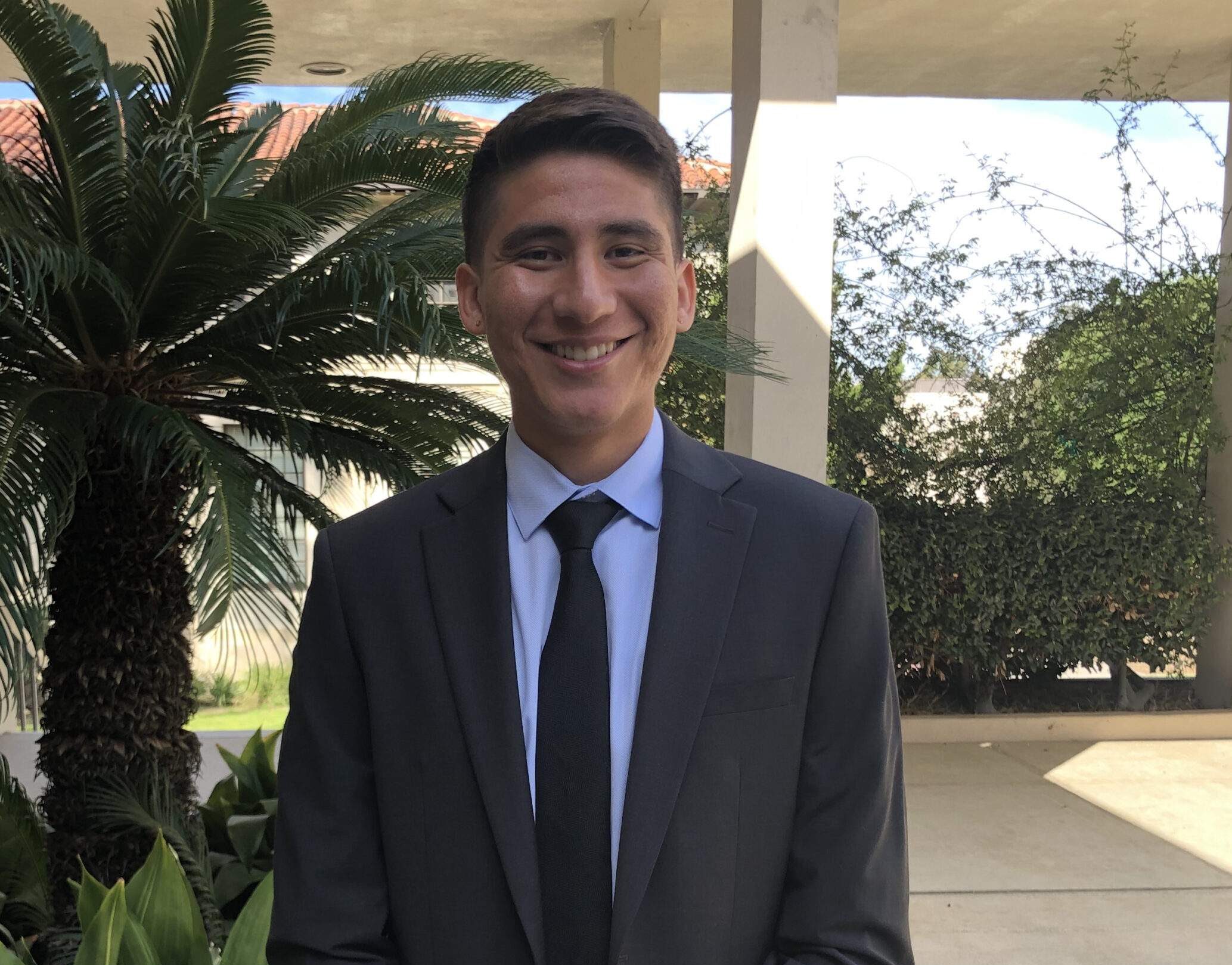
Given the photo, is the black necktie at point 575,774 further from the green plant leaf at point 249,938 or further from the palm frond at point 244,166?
the palm frond at point 244,166

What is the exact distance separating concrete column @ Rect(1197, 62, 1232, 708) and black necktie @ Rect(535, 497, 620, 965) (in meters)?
8.26

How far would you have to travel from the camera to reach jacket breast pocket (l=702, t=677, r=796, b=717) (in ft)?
4.09

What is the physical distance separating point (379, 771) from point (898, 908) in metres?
0.56

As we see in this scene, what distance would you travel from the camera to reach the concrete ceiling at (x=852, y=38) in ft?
24.9

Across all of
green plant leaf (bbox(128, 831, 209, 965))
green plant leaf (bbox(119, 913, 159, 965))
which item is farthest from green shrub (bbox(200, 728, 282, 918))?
green plant leaf (bbox(119, 913, 159, 965))

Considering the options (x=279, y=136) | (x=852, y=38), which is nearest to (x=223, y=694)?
(x=279, y=136)

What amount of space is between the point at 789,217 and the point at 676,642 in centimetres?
423

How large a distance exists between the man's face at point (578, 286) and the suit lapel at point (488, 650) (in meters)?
0.14

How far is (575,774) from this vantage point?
1.24 metres

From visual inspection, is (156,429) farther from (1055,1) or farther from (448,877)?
(1055,1)

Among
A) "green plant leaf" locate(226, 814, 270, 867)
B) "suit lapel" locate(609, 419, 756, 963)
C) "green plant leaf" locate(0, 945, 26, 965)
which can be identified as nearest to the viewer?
"suit lapel" locate(609, 419, 756, 963)

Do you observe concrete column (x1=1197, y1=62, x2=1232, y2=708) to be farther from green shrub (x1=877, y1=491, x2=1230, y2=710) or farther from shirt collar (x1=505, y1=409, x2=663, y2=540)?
shirt collar (x1=505, y1=409, x2=663, y2=540)

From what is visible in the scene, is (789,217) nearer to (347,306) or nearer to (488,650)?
(347,306)

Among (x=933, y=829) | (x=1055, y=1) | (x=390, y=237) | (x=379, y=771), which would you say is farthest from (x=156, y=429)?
(x=1055, y=1)
